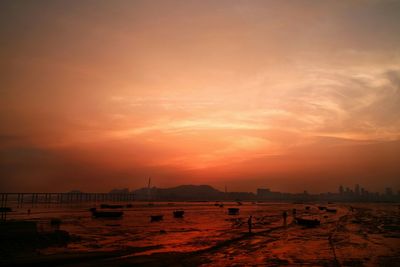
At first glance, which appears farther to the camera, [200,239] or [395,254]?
[200,239]

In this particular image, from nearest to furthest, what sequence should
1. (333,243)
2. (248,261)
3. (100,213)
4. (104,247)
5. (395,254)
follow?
1. (248,261)
2. (395,254)
3. (104,247)
4. (333,243)
5. (100,213)

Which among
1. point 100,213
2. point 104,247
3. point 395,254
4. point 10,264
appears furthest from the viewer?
point 100,213

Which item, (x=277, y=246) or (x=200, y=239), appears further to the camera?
(x=200, y=239)

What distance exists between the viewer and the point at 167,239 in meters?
38.6

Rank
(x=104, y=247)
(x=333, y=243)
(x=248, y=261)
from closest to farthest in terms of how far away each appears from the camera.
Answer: (x=248, y=261), (x=104, y=247), (x=333, y=243)

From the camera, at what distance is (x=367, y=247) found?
111ft

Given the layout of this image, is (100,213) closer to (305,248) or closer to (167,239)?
(167,239)

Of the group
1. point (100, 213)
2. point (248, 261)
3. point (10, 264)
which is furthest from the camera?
point (100, 213)

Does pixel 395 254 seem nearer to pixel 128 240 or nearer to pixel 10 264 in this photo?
pixel 128 240

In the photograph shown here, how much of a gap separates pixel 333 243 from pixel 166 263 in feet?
68.5

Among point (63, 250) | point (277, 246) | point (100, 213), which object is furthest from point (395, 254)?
point (100, 213)

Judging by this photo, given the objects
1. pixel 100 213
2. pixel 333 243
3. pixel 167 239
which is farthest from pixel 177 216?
pixel 333 243

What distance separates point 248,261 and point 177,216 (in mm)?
55290

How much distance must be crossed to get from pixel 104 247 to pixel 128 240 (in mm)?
5408
